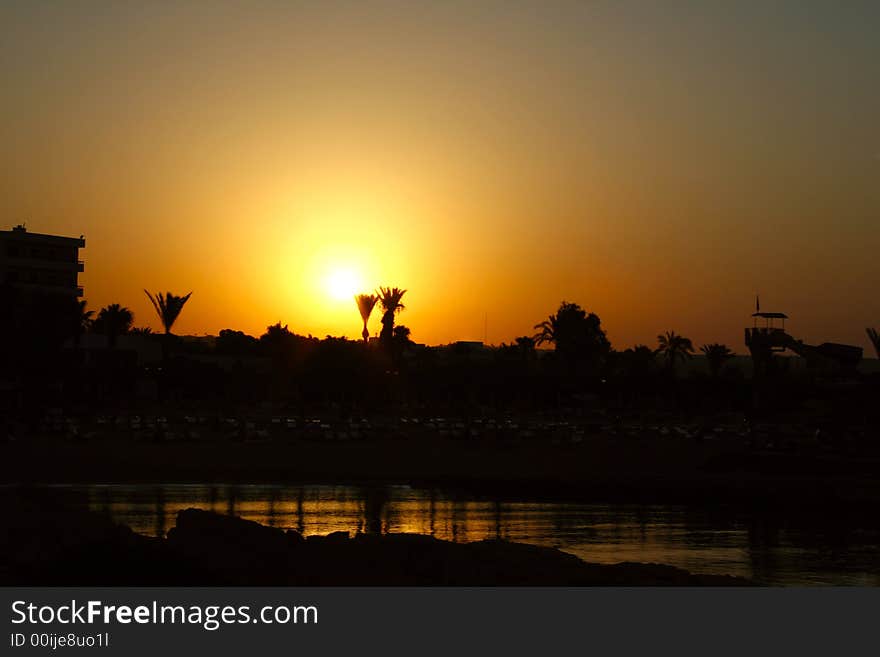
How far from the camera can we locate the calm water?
78.4 ft

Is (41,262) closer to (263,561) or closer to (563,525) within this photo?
(563,525)

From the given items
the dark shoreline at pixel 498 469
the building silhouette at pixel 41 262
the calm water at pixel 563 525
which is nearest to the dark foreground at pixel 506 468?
the dark shoreline at pixel 498 469

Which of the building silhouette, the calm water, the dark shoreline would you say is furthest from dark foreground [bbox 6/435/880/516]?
the building silhouette

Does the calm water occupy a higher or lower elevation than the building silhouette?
lower

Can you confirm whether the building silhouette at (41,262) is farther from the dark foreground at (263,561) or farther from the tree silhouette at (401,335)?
the dark foreground at (263,561)

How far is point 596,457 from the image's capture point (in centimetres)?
5347

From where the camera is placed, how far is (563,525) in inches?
1180

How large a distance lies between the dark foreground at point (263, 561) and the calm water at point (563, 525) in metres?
4.98

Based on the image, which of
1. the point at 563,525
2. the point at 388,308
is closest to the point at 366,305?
the point at 388,308

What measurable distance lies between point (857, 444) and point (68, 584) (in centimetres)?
4008

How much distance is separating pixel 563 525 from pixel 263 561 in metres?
14.2

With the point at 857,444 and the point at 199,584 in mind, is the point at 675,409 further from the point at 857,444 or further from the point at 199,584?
the point at 199,584

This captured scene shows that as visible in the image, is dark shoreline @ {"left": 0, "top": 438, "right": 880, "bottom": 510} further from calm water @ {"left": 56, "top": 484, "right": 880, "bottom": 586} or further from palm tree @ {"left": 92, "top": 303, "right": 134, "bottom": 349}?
palm tree @ {"left": 92, "top": 303, "right": 134, "bottom": 349}

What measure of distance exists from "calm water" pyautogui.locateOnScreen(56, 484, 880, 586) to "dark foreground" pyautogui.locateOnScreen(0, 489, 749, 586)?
4978 mm
